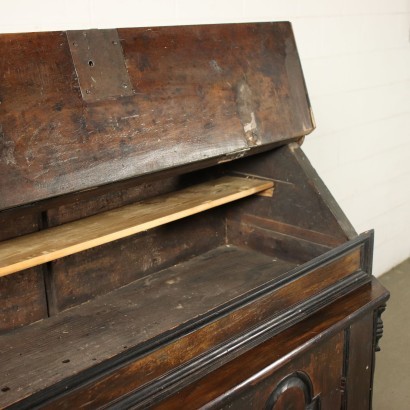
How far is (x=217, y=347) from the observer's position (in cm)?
144

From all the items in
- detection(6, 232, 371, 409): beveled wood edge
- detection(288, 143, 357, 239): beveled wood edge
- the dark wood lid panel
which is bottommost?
detection(6, 232, 371, 409): beveled wood edge

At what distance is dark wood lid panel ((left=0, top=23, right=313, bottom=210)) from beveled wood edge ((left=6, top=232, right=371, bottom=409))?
0.40m

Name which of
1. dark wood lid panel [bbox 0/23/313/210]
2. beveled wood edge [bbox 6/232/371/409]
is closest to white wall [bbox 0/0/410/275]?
dark wood lid panel [bbox 0/23/313/210]

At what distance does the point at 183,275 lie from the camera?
204cm

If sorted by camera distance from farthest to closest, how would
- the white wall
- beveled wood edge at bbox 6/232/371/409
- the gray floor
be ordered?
the gray floor
the white wall
beveled wood edge at bbox 6/232/371/409

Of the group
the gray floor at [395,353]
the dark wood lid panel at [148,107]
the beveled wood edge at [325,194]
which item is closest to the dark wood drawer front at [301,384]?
the beveled wood edge at [325,194]

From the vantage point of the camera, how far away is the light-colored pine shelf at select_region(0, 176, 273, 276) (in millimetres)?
1479

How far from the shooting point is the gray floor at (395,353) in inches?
98.9

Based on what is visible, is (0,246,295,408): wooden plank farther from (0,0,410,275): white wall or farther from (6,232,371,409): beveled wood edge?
(0,0,410,275): white wall

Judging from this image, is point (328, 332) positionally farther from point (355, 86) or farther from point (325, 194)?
point (355, 86)

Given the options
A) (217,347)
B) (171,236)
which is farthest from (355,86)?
(217,347)

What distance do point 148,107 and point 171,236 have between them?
644 millimetres

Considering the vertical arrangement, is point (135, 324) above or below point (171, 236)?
below

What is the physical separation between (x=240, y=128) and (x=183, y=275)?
56 cm
